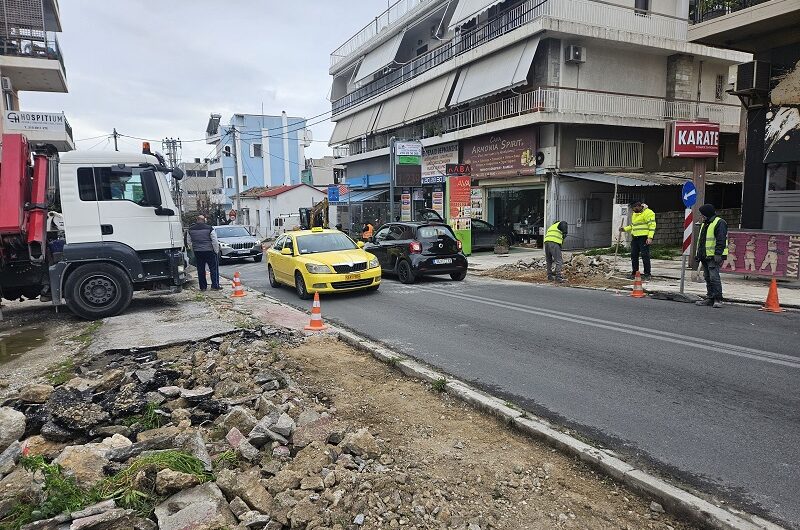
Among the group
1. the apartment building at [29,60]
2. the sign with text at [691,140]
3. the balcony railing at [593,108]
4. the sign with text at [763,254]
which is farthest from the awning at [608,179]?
the apartment building at [29,60]

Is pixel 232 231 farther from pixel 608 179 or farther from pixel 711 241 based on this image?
pixel 711 241

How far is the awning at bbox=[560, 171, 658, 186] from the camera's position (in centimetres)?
1925

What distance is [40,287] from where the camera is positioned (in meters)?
9.62

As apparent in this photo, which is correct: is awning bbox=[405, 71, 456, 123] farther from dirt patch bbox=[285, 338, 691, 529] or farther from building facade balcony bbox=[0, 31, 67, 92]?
dirt patch bbox=[285, 338, 691, 529]

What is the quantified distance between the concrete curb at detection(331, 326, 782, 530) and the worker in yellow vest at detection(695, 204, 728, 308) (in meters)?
6.50

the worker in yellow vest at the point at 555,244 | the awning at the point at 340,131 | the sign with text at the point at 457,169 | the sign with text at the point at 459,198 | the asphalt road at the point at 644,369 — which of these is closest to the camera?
the asphalt road at the point at 644,369

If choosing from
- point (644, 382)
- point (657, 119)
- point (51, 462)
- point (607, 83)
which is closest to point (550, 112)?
point (607, 83)

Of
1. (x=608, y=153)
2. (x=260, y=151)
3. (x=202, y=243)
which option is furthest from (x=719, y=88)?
(x=260, y=151)

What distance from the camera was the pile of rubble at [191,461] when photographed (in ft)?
9.81

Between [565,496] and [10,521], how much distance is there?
3.30 m

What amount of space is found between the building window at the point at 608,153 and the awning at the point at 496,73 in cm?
377

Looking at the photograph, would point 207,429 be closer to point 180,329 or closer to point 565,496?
point 565,496

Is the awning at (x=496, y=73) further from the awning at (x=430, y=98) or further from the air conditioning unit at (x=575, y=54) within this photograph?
the air conditioning unit at (x=575, y=54)

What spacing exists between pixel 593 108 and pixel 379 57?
692 inches
